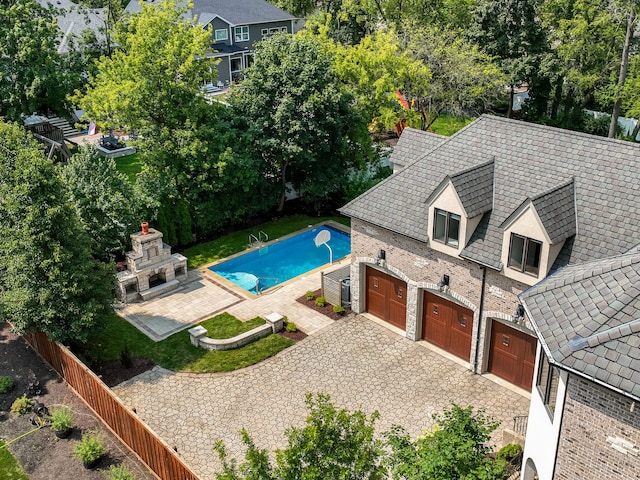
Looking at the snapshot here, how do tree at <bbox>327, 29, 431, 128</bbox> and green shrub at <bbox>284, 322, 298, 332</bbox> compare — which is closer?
green shrub at <bbox>284, 322, 298, 332</bbox>

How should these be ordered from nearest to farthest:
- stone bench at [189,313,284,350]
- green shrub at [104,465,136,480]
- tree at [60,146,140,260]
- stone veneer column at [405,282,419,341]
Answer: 1. green shrub at [104,465,136,480]
2. stone veneer column at [405,282,419,341]
3. stone bench at [189,313,284,350]
4. tree at [60,146,140,260]

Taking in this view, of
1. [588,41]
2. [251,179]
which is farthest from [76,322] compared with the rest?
[588,41]

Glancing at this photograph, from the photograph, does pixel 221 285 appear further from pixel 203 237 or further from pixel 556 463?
pixel 556 463

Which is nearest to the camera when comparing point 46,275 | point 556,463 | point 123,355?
point 556,463

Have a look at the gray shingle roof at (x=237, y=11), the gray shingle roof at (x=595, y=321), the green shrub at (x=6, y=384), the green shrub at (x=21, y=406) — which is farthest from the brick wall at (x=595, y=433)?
the gray shingle roof at (x=237, y=11)

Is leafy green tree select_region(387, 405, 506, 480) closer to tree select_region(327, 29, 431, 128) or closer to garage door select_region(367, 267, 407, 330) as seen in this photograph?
garage door select_region(367, 267, 407, 330)

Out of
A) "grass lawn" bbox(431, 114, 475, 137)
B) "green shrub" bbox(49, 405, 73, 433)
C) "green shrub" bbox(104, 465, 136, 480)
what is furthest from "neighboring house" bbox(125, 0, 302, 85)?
"green shrub" bbox(104, 465, 136, 480)
